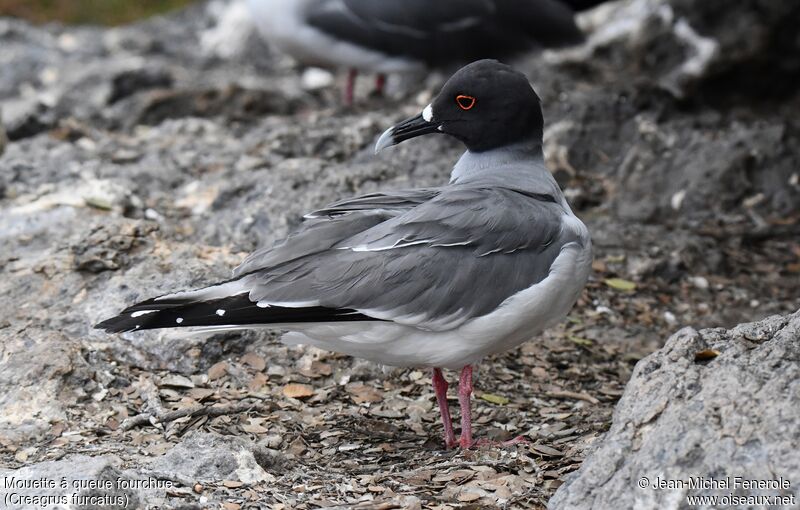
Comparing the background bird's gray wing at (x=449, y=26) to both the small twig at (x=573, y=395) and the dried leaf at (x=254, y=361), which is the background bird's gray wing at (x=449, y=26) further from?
the dried leaf at (x=254, y=361)

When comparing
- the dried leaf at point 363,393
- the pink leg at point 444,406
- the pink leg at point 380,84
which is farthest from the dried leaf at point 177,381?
the pink leg at point 380,84

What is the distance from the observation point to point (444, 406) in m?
4.58

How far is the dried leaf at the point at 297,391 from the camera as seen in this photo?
4.83 metres

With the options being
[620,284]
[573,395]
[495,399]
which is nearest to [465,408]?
[495,399]

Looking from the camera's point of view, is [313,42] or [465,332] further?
[313,42]

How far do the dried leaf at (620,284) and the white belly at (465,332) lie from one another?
1.79 m

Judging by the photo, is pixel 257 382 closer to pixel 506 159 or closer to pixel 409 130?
pixel 409 130

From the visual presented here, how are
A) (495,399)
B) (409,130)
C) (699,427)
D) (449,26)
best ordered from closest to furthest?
1. (699,427)
2. (495,399)
3. (409,130)
4. (449,26)

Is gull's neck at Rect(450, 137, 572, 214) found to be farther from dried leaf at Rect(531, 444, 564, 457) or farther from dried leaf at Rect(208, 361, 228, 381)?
dried leaf at Rect(208, 361, 228, 381)

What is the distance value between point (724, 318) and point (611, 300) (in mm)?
606

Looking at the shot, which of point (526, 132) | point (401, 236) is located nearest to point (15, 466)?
point (401, 236)

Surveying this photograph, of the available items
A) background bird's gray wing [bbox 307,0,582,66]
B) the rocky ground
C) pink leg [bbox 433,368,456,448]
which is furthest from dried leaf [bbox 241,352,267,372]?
background bird's gray wing [bbox 307,0,582,66]

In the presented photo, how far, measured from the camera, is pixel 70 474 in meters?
3.52

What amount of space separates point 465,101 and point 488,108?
0.34ft
